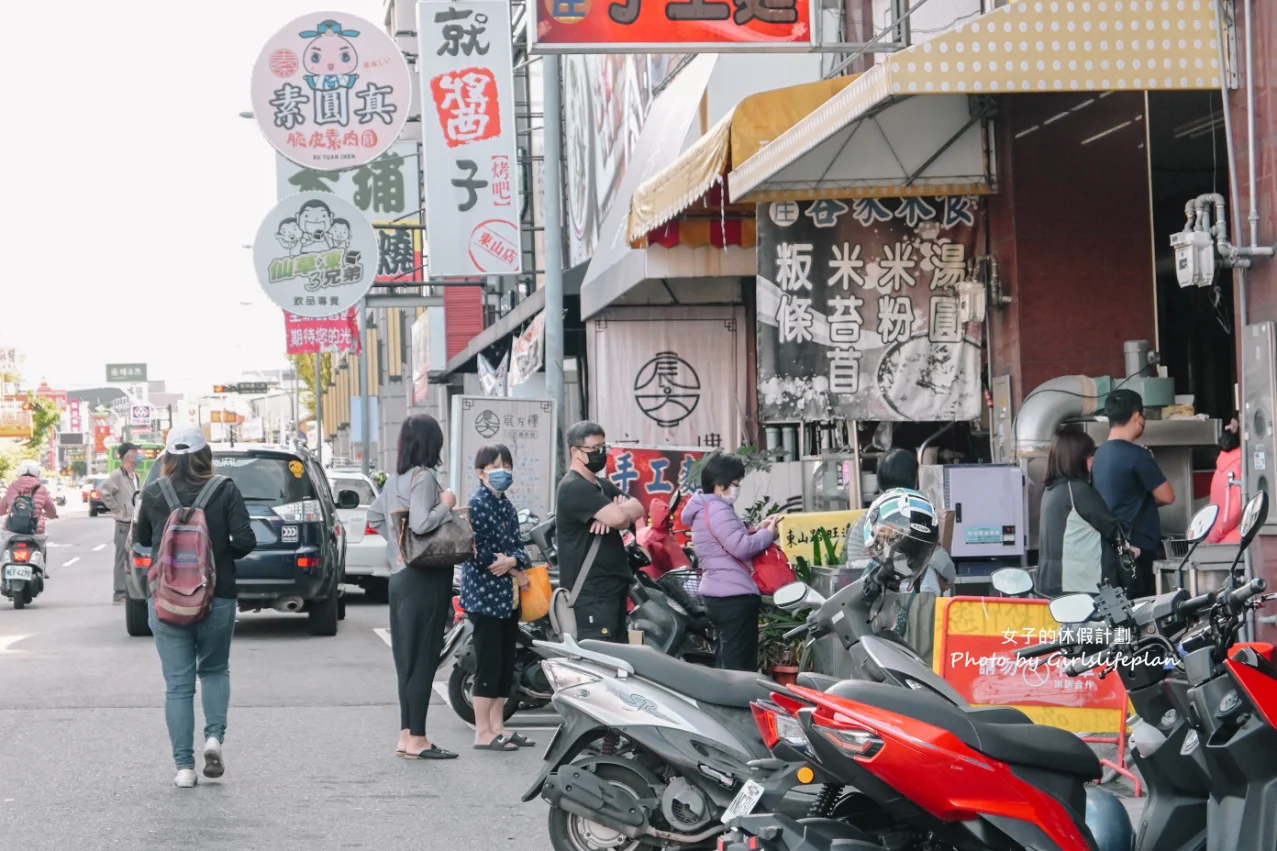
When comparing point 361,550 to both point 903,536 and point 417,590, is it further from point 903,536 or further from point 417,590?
point 903,536

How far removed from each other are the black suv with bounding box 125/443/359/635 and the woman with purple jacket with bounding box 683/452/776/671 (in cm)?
752

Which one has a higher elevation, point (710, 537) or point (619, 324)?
point (619, 324)

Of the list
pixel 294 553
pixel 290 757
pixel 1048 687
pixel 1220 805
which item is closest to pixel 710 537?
pixel 1048 687

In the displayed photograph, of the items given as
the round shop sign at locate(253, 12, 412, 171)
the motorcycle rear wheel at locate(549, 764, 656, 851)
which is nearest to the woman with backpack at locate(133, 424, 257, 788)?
the motorcycle rear wheel at locate(549, 764, 656, 851)

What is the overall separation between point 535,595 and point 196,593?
2.08m

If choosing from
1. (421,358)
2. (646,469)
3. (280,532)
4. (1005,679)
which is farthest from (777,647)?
(421,358)

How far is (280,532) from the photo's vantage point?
52.2 feet

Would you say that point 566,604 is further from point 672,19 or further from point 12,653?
point 12,653

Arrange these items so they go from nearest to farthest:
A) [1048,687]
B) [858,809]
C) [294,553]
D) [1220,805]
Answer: [1220,805] → [858,809] → [1048,687] → [294,553]

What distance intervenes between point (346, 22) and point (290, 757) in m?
13.2

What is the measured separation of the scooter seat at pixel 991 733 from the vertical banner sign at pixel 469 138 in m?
17.3

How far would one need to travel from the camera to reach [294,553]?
15875 mm

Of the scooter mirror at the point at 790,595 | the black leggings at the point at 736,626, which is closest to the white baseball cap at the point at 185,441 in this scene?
the black leggings at the point at 736,626

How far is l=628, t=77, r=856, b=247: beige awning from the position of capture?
11312 mm
